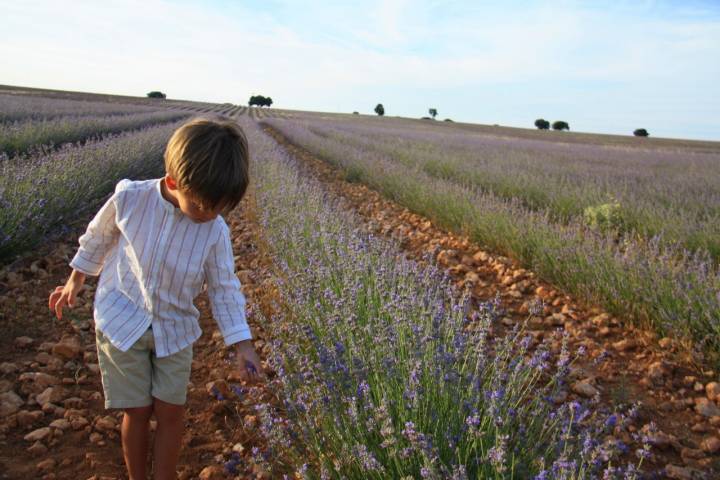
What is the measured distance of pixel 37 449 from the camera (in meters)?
2.02

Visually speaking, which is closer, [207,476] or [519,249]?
[207,476]

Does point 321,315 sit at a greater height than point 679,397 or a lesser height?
greater

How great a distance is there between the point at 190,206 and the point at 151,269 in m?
0.26

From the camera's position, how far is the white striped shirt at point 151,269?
1642 millimetres

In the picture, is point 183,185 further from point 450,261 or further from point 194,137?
point 450,261

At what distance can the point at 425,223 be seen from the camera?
6148 millimetres

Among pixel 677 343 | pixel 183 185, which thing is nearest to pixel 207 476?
pixel 183 185

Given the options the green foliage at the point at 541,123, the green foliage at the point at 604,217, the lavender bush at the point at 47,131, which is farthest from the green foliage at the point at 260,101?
the green foliage at the point at 604,217

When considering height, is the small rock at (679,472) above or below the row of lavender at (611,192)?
below

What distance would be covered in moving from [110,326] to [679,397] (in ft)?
8.50

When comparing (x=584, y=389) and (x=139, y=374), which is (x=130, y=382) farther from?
(x=584, y=389)

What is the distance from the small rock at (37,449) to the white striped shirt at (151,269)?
78 cm

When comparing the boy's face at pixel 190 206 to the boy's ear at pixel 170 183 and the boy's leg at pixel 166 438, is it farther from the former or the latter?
the boy's leg at pixel 166 438

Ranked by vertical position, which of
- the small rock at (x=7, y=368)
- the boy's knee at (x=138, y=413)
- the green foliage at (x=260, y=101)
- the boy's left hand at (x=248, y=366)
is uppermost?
the green foliage at (x=260, y=101)
